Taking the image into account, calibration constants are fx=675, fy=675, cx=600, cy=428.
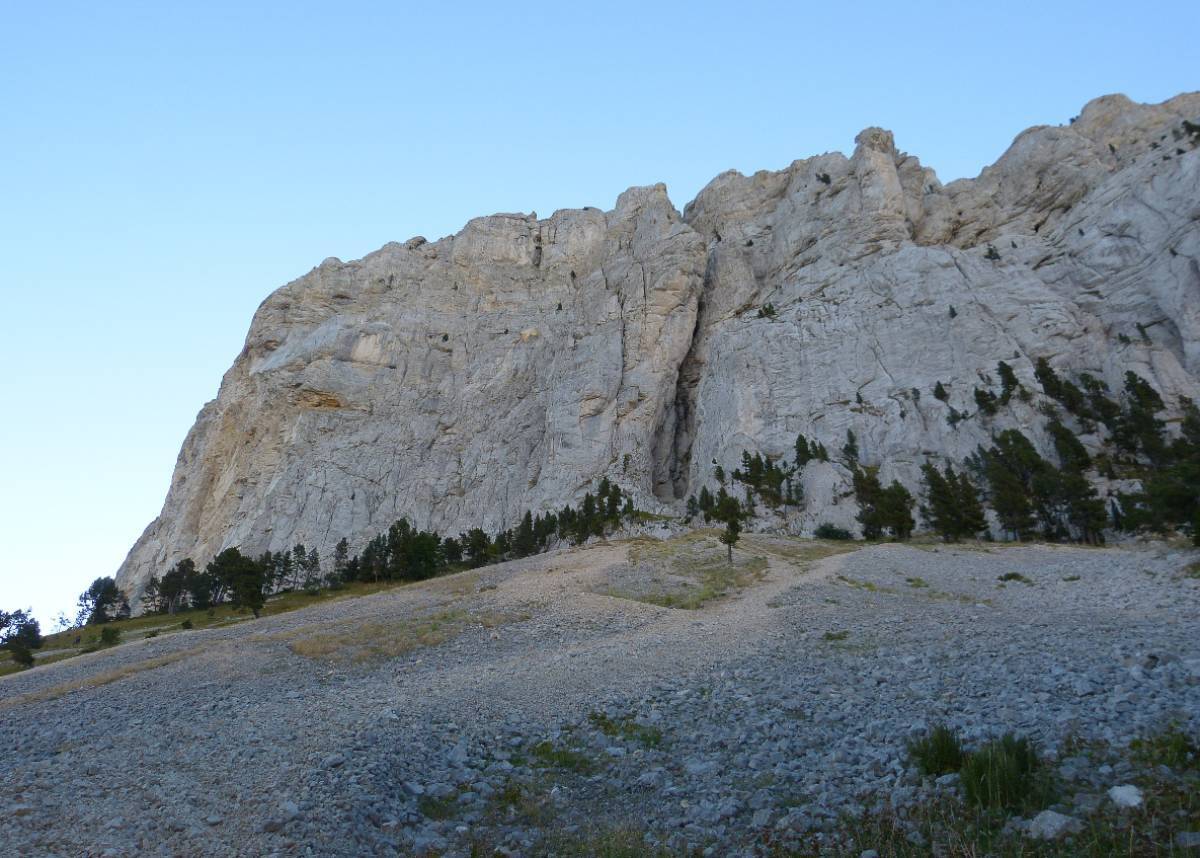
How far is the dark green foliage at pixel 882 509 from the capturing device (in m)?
63.4

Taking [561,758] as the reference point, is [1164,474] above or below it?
below

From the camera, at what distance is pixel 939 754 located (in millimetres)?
9812

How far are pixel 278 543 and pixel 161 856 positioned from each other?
353ft

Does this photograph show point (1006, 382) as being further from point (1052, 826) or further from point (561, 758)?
point (1052, 826)

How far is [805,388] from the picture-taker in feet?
313

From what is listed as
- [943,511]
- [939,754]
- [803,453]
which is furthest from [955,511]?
[939,754]

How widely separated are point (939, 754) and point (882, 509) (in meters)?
60.1

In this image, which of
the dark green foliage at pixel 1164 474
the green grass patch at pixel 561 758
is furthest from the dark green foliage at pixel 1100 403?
the green grass patch at pixel 561 758

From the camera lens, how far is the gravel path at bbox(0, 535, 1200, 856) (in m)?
10.4

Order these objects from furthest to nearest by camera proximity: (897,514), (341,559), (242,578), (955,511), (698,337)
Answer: (698,337) < (341,559) < (242,578) < (897,514) < (955,511)

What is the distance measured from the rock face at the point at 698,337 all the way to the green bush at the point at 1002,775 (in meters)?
69.1

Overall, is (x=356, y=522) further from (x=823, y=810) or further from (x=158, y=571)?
(x=823, y=810)

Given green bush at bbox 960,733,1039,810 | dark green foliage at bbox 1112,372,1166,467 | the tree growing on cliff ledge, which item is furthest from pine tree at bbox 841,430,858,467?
the tree growing on cliff ledge

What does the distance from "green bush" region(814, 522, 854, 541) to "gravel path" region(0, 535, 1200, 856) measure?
3928 centimetres
